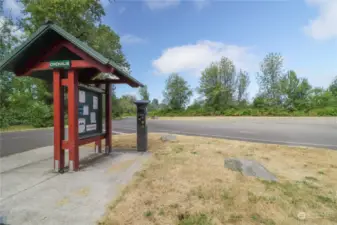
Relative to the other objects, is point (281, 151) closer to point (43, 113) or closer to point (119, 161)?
point (119, 161)

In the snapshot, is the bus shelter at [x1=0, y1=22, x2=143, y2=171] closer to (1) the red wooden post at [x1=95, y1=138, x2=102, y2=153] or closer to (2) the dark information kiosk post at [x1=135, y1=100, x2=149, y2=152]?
(1) the red wooden post at [x1=95, y1=138, x2=102, y2=153]

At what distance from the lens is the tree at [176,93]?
1919 inches

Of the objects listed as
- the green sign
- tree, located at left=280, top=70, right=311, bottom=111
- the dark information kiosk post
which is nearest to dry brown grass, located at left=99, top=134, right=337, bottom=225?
the dark information kiosk post

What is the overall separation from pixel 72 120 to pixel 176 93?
148 ft

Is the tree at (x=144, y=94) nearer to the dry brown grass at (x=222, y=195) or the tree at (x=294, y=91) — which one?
the tree at (x=294, y=91)

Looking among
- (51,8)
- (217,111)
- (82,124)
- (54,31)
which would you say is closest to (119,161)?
(82,124)

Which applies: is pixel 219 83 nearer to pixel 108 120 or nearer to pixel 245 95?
pixel 245 95

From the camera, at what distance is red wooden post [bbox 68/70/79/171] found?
423cm

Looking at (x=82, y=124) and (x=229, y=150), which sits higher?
(x=82, y=124)

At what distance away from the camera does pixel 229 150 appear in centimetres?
630

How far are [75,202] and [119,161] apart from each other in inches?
91.0

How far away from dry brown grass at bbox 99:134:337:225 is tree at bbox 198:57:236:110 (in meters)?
38.9

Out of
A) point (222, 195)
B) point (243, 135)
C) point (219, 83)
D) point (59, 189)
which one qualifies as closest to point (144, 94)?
point (219, 83)

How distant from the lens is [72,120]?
427 cm
